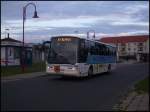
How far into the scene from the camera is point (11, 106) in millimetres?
12312

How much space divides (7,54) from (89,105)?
3207cm

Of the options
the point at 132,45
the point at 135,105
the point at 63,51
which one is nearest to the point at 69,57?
the point at 63,51

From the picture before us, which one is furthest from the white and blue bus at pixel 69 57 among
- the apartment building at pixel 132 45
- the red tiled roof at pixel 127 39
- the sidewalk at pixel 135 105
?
the red tiled roof at pixel 127 39

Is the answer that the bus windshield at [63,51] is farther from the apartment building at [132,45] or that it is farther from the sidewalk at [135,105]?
the apartment building at [132,45]

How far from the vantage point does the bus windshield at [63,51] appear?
25.3m

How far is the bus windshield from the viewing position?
2528cm

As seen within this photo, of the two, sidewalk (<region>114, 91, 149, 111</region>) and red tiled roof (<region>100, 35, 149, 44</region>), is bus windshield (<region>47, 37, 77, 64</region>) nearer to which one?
sidewalk (<region>114, 91, 149, 111</region>)

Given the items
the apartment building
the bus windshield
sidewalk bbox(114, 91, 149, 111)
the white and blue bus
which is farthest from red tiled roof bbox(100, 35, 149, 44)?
sidewalk bbox(114, 91, 149, 111)

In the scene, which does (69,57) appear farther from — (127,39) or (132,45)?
(127,39)

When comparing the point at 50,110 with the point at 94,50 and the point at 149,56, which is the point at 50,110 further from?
the point at 149,56

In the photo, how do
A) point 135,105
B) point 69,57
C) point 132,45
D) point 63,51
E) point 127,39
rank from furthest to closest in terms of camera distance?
point 127,39 < point 132,45 < point 63,51 < point 69,57 < point 135,105

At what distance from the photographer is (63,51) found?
2544 centimetres

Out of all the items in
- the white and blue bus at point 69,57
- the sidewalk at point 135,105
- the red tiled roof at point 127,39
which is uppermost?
the red tiled roof at point 127,39

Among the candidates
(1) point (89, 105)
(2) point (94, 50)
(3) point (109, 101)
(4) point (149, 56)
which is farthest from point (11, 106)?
(4) point (149, 56)
